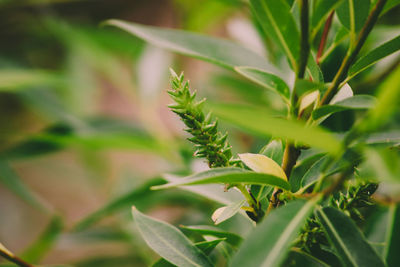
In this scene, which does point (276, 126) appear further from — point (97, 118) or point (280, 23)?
point (97, 118)

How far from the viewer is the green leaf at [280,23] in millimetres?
264

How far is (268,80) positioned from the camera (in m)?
0.30

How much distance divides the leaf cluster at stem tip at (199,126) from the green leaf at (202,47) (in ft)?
0.40

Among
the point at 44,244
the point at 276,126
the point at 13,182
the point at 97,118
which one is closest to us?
the point at 276,126

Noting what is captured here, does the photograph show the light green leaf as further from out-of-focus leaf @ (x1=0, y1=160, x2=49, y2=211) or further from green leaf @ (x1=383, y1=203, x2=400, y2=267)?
out-of-focus leaf @ (x1=0, y1=160, x2=49, y2=211)

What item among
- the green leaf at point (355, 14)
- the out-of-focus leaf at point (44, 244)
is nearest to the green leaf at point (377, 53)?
the green leaf at point (355, 14)

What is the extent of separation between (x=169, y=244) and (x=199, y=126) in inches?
4.7

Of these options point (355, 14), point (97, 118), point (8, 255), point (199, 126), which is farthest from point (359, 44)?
point (97, 118)

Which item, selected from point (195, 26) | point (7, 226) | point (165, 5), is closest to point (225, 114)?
point (195, 26)

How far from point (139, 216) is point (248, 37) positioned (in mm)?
543

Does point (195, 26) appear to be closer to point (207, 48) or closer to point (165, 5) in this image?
point (165, 5)

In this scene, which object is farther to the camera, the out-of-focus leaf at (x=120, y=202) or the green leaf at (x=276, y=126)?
the out-of-focus leaf at (x=120, y=202)

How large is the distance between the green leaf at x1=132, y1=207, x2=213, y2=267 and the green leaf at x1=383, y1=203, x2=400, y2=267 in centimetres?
15

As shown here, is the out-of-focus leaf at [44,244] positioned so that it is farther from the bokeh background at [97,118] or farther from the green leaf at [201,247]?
the green leaf at [201,247]
